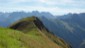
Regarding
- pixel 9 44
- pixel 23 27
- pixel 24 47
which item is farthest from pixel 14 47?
pixel 23 27

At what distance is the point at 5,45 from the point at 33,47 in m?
9.73

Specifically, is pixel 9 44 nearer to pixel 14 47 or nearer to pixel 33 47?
pixel 14 47

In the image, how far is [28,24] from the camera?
315 ft

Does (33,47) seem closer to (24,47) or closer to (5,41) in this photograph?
(24,47)

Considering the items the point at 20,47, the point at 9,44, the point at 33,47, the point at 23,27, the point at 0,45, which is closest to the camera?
the point at 0,45

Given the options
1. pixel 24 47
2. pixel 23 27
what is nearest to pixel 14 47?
pixel 24 47

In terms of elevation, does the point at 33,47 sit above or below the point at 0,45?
below

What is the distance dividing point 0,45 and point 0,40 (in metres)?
1.81

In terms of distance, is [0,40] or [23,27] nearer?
[0,40]

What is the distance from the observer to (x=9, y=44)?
32.9 m

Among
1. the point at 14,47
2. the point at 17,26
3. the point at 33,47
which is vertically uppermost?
the point at 14,47

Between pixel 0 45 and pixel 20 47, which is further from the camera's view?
pixel 20 47

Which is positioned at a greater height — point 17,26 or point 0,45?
point 0,45

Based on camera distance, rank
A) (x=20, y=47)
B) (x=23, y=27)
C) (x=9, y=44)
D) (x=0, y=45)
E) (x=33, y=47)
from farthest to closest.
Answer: (x=23, y=27) → (x=33, y=47) → (x=20, y=47) → (x=9, y=44) → (x=0, y=45)
